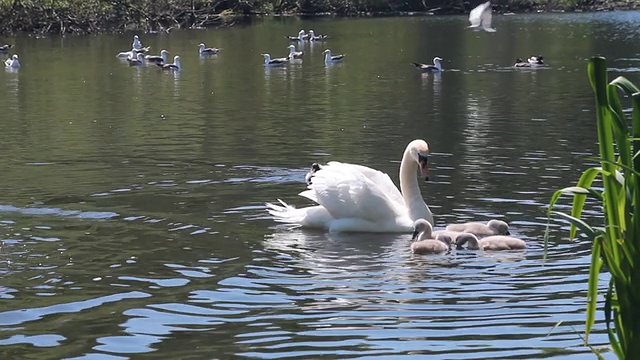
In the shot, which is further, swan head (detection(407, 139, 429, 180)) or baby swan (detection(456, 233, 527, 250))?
swan head (detection(407, 139, 429, 180))

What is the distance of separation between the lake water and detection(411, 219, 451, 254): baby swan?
16cm

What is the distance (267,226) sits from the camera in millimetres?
13562

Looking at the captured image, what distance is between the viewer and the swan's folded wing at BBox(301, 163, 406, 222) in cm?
1329

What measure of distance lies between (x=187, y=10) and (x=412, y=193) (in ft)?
208

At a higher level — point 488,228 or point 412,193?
point 412,193

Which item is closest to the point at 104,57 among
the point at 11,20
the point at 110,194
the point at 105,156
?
the point at 11,20

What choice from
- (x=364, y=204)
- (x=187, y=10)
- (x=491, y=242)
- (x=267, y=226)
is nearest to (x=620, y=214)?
(x=491, y=242)

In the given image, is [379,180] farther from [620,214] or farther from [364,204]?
[620,214]

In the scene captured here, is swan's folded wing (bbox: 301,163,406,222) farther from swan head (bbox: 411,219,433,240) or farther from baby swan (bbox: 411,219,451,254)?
swan head (bbox: 411,219,433,240)

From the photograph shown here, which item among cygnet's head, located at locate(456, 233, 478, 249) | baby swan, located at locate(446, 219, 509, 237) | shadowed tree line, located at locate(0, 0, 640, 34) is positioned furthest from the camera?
shadowed tree line, located at locate(0, 0, 640, 34)

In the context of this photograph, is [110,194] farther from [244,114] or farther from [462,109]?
[462,109]

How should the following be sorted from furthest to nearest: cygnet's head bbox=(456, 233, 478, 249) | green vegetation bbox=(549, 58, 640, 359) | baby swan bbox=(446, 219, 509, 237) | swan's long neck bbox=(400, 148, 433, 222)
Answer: swan's long neck bbox=(400, 148, 433, 222), baby swan bbox=(446, 219, 509, 237), cygnet's head bbox=(456, 233, 478, 249), green vegetation bbox=(549, 58, 640, 359)

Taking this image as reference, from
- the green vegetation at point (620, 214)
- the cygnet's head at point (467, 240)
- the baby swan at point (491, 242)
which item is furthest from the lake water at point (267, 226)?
the green vegetation at point (620, 214)

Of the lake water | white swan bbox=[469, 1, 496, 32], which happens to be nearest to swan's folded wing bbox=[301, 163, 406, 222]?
the lake water
